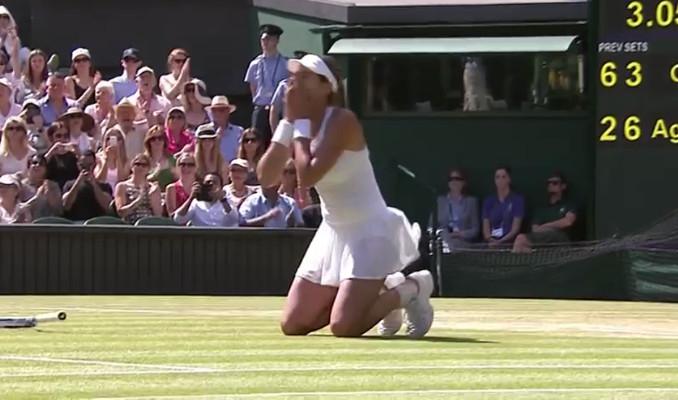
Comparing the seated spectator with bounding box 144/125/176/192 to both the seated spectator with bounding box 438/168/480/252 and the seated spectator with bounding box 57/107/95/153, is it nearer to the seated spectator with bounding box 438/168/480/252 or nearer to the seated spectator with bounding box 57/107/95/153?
the seated spectator with bounding box 57/107/95/153

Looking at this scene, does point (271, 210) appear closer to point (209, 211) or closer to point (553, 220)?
point (209, 211)

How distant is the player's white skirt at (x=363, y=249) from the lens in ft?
32.3

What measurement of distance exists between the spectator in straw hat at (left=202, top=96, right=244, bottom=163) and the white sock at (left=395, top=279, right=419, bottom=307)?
896 centimetres

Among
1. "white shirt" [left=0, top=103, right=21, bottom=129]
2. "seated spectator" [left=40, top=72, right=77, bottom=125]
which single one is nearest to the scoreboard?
"seated spectator" [left=40, top=72, right=77, bottom=125]

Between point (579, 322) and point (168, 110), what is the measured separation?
319 inches

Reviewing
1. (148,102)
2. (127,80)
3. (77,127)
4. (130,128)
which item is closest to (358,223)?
(130,128)

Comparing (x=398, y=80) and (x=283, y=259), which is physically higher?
(x=398, y=80)

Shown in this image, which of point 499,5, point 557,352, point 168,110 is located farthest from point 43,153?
point 557,352

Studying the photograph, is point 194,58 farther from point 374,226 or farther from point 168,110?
point 374,226

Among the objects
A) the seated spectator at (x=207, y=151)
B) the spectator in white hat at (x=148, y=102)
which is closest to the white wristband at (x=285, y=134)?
the seated spectator at (x=207, y=151)

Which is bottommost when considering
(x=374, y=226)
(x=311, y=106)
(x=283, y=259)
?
(x=283, y=259)

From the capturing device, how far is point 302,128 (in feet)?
32.1

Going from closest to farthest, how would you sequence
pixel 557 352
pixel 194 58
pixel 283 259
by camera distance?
pixel 557 352, pixel 283 259, pixel 194 58

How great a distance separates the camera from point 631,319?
43.2 feet
